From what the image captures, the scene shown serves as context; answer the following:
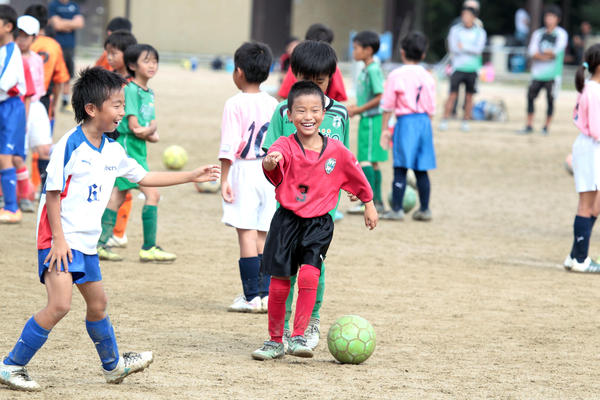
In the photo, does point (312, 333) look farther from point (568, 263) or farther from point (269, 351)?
point (568, 263)

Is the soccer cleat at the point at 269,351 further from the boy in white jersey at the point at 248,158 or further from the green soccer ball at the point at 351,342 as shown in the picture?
the boy in white jersey at the point at 248,158

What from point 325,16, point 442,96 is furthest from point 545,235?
point 325,16

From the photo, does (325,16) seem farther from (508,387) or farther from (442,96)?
(508,387)

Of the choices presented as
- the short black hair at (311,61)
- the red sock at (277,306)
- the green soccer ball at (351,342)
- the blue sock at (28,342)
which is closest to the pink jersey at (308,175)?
the red sock at (277,306)

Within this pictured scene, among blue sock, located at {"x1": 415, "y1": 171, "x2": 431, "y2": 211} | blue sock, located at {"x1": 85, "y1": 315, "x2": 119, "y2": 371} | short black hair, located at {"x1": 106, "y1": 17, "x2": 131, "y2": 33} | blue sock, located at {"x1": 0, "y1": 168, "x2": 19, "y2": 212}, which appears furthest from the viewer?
blue sock, located at {"x1": 415, "y1": 171, "x2": 431, "y2": 211}

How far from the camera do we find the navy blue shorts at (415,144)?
10320mm

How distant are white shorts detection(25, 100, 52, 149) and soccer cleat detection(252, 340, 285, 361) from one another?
4.91m

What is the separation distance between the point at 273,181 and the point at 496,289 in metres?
2.95

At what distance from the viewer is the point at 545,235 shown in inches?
399

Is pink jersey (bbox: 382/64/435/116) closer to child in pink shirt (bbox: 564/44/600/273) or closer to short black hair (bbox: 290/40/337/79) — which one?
child in pink shirt (bbox: 564/44/600/273)

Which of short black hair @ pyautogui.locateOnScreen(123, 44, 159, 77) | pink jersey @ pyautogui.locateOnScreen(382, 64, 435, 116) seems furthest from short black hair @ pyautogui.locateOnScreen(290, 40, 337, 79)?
pink jersey @ pyautogui.locateOnScreen(382, 64, 435, 116)

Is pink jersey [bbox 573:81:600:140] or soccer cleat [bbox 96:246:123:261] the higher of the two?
pink jersey [bbox 573:81:600:140]

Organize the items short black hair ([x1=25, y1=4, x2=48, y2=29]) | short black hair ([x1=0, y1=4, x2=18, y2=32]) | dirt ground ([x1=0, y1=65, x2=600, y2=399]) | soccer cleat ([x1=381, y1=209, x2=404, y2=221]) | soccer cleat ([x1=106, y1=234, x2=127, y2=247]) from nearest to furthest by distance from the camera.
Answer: dirt ground ([x1=0, y1=65, x2=600, y2=399]), soccer cleat ([x1=106, y1=234, x2=127, y2=247]), short black hair ([x1=0, y1=4, x2=18, y2=32]), short black hair ([x1=25, y1=4, x2=48, y2=29]), soccer cleat ([x1=381, y1=209, x2=404, y2=221])

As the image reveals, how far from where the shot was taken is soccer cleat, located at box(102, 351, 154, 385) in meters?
4.65
